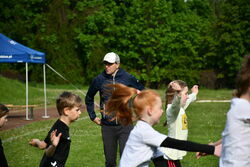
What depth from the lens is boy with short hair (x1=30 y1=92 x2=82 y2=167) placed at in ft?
18.6

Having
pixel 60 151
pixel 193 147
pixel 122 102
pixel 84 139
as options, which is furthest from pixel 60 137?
pixel 84 139

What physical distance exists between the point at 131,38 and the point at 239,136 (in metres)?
48.9

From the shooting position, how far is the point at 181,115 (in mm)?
6895

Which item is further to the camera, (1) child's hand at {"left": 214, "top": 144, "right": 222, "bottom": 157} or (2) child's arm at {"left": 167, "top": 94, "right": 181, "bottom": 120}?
(2) child's arm at {"left": 167, "top": 94, "right": 181, "bottom": 120}

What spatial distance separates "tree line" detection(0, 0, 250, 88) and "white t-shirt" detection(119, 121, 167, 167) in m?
45.0

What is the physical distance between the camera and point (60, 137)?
5.86m

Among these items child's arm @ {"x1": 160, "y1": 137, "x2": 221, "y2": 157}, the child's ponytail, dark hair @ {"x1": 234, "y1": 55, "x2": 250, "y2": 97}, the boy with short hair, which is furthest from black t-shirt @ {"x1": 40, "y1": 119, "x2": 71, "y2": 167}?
dark hair @ {"x1": 234, "y1": 55, "x2": 250, "y2": 97}

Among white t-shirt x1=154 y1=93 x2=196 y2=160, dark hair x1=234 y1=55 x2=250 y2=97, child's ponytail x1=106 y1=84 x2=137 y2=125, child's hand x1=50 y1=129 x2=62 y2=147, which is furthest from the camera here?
white t-shirt x1=154 y1=93 x2=196 y2=160

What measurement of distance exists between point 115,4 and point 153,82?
9.60m

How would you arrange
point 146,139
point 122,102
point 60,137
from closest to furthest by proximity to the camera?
point 146,139, point 122,102, point 60,137

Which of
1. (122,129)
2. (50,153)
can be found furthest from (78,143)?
(50,153)

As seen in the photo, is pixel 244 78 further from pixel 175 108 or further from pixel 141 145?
pixel 175 108

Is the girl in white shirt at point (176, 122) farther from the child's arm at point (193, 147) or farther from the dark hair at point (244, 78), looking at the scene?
the dark hair at point (244, 78)

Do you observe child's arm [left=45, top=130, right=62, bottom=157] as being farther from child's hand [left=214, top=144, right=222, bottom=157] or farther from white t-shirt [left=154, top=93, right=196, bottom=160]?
child's hand [left=214, top=144, right=222, bottom=157]
